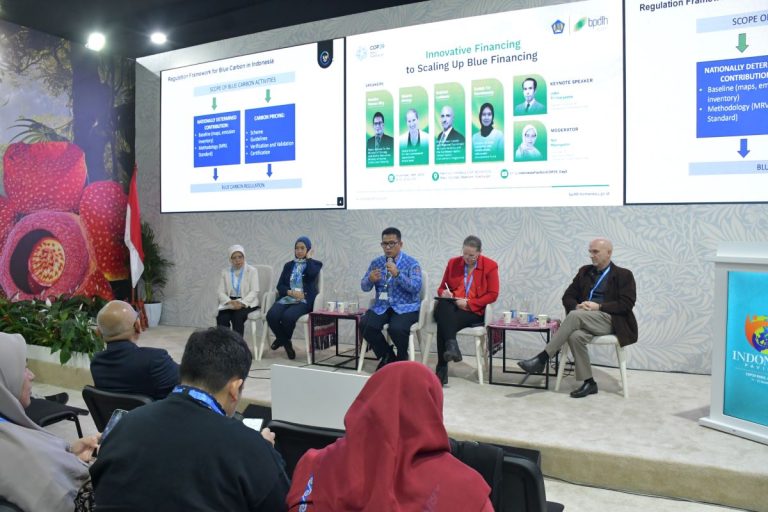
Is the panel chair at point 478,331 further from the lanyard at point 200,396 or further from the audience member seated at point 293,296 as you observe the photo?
the lanyard at point 200,396

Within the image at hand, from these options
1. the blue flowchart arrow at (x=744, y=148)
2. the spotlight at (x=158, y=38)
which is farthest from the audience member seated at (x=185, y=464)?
the spotlight at (x=158, y=38)

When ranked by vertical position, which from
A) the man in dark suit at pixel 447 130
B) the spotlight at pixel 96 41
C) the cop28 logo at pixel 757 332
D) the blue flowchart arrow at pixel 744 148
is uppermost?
the spotlight at pixel 96 41

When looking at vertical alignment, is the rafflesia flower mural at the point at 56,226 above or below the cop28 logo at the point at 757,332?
above

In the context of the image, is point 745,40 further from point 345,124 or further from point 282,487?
point 282,487

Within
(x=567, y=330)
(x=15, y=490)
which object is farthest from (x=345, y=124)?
(x=15, y=490)

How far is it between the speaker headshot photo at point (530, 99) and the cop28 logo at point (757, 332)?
2.29 meters

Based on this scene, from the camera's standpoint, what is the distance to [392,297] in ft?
15.0

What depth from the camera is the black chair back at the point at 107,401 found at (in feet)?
6.88

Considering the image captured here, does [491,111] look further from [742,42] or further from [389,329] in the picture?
[389,329]

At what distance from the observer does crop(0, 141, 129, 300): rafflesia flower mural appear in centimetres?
593

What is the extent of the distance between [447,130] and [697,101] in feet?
6.18

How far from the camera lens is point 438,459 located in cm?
114

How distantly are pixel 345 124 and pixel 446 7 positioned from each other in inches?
52.5

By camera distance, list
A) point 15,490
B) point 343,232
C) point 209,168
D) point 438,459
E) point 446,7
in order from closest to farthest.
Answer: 1. point 438,459
2. point 15,490
3. point 446,7
4. point 343,232
5. point 209,168
